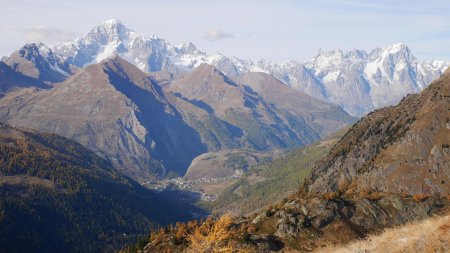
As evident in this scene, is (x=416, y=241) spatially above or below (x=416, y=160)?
above

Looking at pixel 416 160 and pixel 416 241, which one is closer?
pixel 416 241

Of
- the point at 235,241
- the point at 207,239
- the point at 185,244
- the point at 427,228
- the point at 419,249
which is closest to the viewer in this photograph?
the point at 419,249

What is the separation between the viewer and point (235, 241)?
72625 mm

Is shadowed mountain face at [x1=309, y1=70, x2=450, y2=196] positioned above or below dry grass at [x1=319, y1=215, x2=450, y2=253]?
below

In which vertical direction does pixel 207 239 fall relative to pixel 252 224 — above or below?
above

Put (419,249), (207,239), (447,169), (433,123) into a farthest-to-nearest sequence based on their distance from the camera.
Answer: (433,123) → (447,169) → (207,239) → (419,249)

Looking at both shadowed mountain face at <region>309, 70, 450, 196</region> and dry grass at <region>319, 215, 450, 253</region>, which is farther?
shadowed mountain face at <region>309, 70, 450, 196</region>

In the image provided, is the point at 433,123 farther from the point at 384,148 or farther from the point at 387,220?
the point at 387,220

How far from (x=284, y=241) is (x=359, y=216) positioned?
53.7ft

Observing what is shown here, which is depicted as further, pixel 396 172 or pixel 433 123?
pixel 433 123

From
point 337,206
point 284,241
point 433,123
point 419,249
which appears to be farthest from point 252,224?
point 433,123

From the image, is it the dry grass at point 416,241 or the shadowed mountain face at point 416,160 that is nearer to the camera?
the dry grass at point 416,241

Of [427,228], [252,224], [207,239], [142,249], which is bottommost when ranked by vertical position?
[142,249]

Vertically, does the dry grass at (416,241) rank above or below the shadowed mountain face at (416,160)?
above
